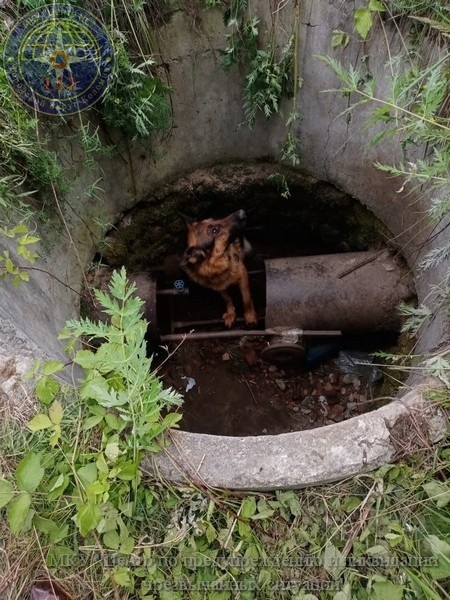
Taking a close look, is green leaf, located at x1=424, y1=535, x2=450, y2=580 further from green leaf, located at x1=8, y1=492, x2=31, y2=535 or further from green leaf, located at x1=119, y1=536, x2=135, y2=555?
green leaf, located at x1=8, y1=492, x2=31, y2=535

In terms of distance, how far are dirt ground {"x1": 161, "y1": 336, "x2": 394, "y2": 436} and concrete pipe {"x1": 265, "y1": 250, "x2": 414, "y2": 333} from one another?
69cm

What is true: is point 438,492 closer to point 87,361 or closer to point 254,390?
point 87,361

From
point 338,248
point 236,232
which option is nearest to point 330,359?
point 338,248

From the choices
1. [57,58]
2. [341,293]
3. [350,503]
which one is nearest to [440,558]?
[350,503]

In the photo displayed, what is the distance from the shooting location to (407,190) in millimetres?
2920

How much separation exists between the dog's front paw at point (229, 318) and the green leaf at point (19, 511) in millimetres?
2503

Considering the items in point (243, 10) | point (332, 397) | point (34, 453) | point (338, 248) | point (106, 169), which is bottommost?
point (332, 397)

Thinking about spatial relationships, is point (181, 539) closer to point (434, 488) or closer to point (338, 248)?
point (434, 488)

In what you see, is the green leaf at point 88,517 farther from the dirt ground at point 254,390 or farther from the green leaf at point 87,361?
the dirt ground at point 254,390

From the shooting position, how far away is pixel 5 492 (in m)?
1.51

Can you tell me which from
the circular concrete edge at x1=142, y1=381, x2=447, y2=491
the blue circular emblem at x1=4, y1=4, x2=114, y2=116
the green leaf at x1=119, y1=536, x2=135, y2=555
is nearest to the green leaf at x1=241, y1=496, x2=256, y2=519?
the circular concrete edge at x1=142, y1=381, x2=447, y2=491

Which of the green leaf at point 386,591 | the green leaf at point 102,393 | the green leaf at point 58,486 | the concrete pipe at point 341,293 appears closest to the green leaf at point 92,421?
the green leaf at point 102,393

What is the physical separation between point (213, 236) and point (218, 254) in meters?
0.15

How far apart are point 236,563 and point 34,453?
86 cm
